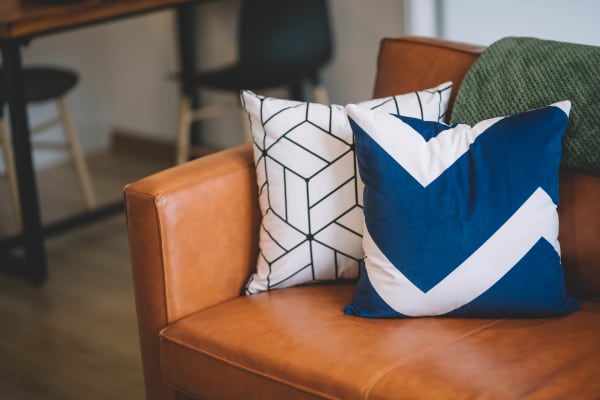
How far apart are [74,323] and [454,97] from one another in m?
1.40

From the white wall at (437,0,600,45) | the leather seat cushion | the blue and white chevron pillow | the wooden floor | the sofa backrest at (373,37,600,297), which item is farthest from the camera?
the white wall at (437,0,600,45)

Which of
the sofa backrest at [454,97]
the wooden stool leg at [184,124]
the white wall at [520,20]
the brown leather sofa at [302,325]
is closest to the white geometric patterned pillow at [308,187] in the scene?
the brown leather sofa at [302,325]

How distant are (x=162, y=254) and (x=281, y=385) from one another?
38 centimetres

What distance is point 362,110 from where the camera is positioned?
1.68m

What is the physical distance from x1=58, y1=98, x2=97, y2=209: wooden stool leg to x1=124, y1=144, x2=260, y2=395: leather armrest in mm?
1684

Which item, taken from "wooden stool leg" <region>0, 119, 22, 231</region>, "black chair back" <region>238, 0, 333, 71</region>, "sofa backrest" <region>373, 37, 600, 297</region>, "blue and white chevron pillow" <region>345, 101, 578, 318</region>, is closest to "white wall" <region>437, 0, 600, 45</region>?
"black chair back" <region>238, 0, 333, 71</region>

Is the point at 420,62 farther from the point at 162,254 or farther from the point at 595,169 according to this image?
the point at 162,254

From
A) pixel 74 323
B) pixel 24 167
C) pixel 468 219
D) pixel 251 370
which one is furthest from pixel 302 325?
pixel 24 167

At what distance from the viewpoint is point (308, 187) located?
1.79m

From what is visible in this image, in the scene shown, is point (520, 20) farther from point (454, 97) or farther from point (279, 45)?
point (454, 97)

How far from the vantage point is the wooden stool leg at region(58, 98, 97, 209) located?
3420 mm

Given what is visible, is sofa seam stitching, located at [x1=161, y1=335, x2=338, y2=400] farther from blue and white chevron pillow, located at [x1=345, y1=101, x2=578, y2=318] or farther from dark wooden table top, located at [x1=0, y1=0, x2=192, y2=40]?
dark wooden table top, located at [x1=0, y1=0, x2=192, y2=40]

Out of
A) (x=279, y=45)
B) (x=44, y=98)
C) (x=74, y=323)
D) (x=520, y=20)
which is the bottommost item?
(x=74, y=323)

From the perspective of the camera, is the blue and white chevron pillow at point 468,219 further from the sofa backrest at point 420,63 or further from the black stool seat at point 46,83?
the black stool seat at point 46,83
